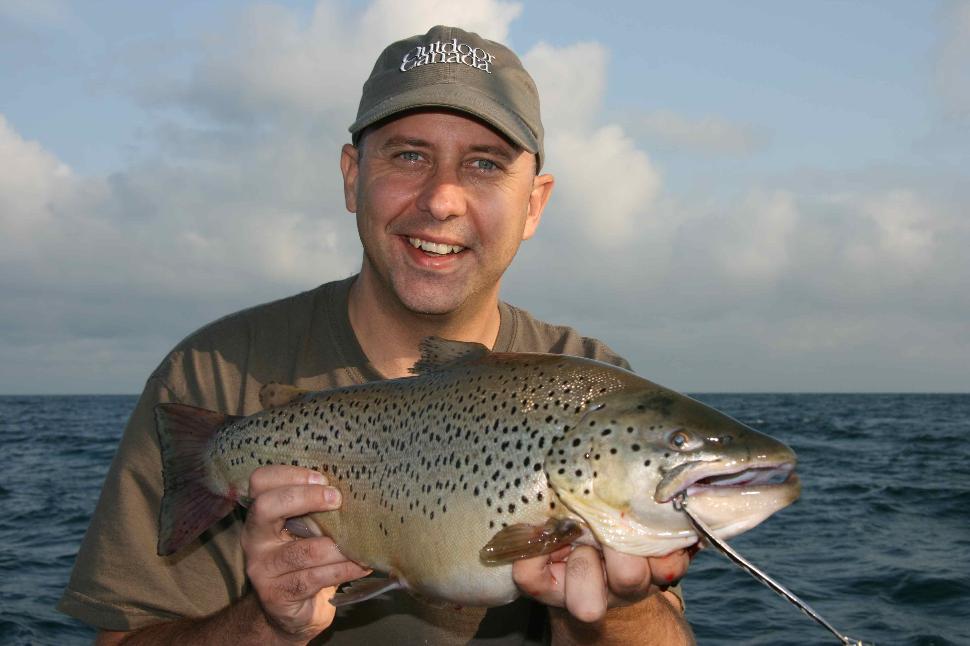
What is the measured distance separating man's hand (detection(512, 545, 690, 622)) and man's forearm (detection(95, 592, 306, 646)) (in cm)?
119

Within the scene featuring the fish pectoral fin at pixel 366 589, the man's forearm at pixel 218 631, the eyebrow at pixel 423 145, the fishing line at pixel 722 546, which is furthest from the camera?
the eyebrow at pixel 423 145

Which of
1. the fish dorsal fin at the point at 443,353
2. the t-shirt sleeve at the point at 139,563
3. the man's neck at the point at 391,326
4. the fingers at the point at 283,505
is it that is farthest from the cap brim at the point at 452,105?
the fingers at the point at 283,505

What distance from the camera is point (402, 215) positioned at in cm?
429

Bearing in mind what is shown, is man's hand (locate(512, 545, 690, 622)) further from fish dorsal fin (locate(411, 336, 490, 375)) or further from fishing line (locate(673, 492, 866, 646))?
fish dorsal fin (locate(411, 336, 490, 375))

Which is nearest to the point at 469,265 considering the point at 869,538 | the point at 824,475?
the point at 869,538

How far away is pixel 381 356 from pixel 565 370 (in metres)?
1.41

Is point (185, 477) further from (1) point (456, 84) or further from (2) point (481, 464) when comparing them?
(1) point (456, 84)

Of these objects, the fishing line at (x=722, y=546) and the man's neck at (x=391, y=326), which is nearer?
the fishing line at (x=722, y=546)

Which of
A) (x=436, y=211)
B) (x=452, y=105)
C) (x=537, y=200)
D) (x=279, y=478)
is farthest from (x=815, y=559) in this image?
(x=279, y=478)

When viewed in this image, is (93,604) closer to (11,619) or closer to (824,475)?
(11,619)

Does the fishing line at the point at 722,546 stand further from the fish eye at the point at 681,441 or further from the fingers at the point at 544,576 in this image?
the fingers at the point at 544,576

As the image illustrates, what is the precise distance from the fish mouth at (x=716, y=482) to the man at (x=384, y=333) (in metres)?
0.90

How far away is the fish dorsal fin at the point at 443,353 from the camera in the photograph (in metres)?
3.55

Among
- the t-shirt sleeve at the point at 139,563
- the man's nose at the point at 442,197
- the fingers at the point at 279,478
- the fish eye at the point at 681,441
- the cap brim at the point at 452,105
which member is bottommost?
the t-shirt sleeve at the point at 139,563
